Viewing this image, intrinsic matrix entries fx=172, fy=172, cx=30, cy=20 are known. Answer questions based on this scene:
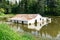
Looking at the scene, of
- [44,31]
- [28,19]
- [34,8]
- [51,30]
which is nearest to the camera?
[44,31]

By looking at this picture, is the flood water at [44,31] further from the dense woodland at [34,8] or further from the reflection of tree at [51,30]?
the dense woodland at [34,8]

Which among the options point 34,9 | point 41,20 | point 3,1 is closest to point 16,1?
point 3,1

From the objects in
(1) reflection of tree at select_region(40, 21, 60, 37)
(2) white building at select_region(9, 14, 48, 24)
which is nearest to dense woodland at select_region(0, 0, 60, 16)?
(2) white building at select_region(9, 14, 48, 24)

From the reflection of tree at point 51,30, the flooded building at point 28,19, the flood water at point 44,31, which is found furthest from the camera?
the flooded building at point 28,19

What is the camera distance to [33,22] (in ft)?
71.6

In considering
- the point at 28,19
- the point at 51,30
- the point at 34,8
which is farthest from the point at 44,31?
the point at 34,8

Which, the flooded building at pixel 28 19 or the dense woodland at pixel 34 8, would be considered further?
the dense woodland at pixel 34 8

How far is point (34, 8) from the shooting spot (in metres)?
31.1

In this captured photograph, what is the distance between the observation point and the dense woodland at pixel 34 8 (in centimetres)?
3044

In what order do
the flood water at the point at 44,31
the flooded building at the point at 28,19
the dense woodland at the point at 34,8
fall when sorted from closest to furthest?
1. the flood water at the point at 44,31
2. the flooded building at the point at 28,19
3. the dense woodland at the point at 34,8

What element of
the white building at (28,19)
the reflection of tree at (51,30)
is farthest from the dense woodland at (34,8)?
the reflection of tree at (51,30)

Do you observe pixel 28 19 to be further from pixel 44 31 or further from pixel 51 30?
pixel 44 31

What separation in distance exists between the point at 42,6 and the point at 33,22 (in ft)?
29.7

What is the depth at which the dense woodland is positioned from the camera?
99.9 ft
